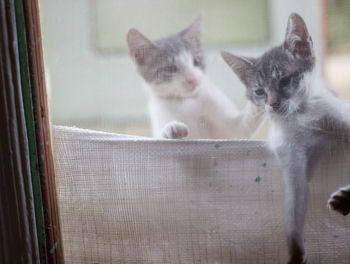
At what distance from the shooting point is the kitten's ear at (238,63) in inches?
31.0

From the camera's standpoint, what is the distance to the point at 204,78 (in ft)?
3.20

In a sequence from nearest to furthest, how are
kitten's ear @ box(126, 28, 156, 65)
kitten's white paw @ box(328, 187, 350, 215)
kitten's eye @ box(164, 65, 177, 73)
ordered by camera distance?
kitten's white paw @ box(328, 187, 350, 215) < kitten's ear @ box(126, 28, 156, 65) < kitten's eye @ box(164, 65, 177, 73)

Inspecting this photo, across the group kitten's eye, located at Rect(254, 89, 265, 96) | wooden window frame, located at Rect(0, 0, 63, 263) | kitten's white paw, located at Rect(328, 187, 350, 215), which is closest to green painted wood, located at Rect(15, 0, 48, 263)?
wooden window frame, located at Rect(0, 0, 63, 263)

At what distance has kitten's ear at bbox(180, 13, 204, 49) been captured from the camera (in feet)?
2.77

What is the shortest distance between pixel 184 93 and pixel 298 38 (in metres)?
0.36

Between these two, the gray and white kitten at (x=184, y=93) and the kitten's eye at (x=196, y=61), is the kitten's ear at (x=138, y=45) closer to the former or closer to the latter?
the gray and white kitten at (x=184, y=93)

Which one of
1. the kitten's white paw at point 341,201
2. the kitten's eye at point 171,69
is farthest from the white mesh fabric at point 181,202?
the kitten's eye at point 171,69

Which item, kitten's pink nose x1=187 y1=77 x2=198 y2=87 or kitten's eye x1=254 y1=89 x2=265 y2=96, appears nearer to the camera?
kitten's eye x1=254 y1=89 x2=265 y2=96

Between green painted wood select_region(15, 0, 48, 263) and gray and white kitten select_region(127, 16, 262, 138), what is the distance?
0.76ft

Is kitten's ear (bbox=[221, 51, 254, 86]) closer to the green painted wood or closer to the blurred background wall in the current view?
the blurred background wall

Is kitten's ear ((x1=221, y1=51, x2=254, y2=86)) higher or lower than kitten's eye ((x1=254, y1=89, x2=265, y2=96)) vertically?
higher

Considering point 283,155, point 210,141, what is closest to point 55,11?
point 210,141

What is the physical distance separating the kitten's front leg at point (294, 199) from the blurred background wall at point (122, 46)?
17 centimetres

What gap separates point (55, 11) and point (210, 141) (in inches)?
17.8
